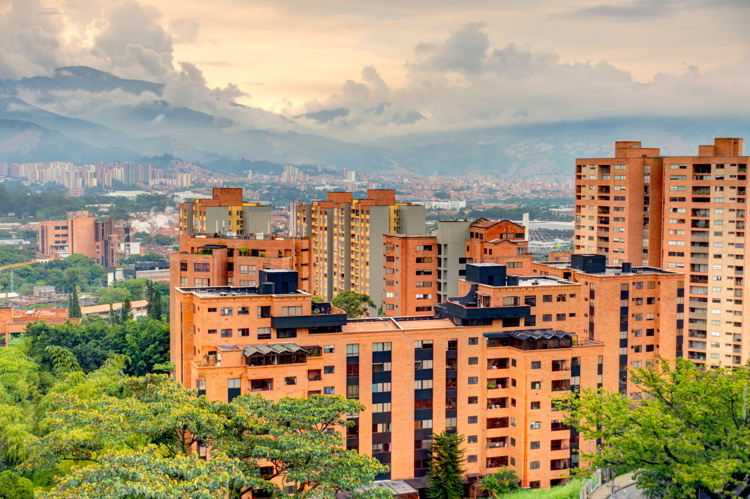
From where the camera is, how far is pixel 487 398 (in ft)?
90.1

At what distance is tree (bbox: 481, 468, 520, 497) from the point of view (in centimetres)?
2608

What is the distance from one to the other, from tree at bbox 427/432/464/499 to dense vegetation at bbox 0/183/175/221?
110629 millimetres

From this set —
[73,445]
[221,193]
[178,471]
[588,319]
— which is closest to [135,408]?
[73,445]

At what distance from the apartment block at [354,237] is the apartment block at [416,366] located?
23036 millimetres

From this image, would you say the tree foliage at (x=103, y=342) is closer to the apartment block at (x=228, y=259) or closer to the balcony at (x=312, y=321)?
the apartment block at (x=228, y=259)

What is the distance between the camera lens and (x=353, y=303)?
148 ft

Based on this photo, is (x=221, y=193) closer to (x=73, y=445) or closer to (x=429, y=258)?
(x=429, y=258)

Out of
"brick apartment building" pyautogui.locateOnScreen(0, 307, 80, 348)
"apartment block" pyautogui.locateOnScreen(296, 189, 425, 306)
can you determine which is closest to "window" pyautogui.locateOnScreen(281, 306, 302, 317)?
"apartment block" pyautogui.locateOnScreen(296, 189, 425, 306)

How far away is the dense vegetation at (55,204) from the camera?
5123 inches

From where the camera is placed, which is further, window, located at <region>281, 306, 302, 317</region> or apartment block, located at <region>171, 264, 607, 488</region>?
window, located at <region>281, 306, 302, 317</region>

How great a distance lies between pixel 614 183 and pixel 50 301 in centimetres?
5176

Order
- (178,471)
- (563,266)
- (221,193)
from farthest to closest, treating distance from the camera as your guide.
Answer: (221,193)
(563,266)
(178,471)

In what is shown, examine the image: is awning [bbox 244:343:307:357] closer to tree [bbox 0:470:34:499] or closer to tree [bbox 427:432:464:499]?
tree [bbox 427:432:464:499]

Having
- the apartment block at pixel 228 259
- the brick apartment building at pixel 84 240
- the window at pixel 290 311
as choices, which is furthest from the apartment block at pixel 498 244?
the brick apartment building at pixel 84 240
